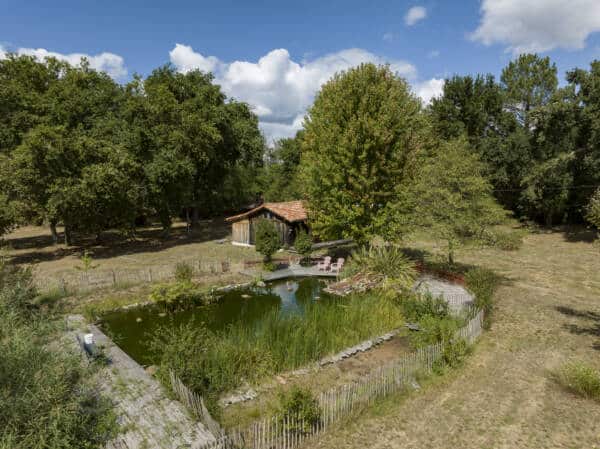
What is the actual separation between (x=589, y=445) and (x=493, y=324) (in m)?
7.24

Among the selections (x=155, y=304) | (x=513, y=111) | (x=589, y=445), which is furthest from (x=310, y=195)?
(x=513, y=111)

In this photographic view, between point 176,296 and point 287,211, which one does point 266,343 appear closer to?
point 176,296

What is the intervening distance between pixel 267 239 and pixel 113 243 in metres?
20.9

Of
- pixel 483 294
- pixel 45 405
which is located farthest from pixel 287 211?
pixel 45 405

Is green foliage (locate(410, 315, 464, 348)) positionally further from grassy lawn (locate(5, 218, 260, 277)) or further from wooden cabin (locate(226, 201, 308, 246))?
wooden cabin (locate(226, 201, 308, 246))

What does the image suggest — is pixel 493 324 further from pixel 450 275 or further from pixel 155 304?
pixel 155 304

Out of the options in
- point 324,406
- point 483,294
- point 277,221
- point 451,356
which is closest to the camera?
point 324,406

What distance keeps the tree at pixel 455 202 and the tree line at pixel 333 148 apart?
0.08 metres

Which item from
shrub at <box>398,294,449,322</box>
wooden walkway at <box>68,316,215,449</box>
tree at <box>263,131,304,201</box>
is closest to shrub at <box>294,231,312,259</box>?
shrub at <box>398,294,449,322</box>

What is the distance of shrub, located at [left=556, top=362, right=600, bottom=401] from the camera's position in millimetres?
9836

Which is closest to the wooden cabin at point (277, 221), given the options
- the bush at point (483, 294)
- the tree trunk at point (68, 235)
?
the tree trunk at point (68, 235)

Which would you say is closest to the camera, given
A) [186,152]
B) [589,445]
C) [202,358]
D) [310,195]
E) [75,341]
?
[589,445]

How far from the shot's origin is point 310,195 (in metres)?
25.3

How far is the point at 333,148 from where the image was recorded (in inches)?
908
